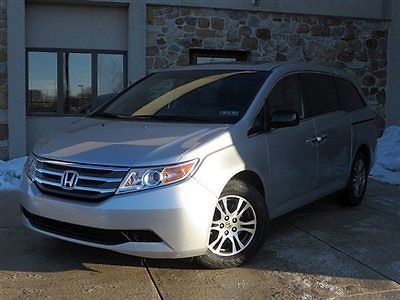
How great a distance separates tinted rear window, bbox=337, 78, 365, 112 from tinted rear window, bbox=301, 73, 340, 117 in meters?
0.15

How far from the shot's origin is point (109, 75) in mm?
10750

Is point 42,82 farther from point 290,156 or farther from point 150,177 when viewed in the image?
point 150,177

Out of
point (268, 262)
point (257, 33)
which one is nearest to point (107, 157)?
point (268, 262)

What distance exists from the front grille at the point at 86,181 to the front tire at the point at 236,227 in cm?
85

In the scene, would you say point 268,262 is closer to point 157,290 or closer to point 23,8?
point 157,290

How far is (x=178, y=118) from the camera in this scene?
4785 millimetres

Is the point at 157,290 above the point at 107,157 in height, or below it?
below

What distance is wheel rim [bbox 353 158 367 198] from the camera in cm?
658

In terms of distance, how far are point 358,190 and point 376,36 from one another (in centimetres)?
674

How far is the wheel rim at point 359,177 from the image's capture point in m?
6.58

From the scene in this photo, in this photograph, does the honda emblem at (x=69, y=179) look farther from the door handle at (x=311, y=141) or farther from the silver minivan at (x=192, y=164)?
the door handle at (x=311, y=141)

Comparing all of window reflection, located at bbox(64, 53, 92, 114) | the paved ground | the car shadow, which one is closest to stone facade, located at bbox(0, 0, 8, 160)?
window reflection, located at bbox(64, 53, 92, 114)

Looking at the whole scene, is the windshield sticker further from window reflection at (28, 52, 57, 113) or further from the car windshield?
window reflection at (28, 52, 57, 113)

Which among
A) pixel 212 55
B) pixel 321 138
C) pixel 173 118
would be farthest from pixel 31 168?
pixel 212 55
